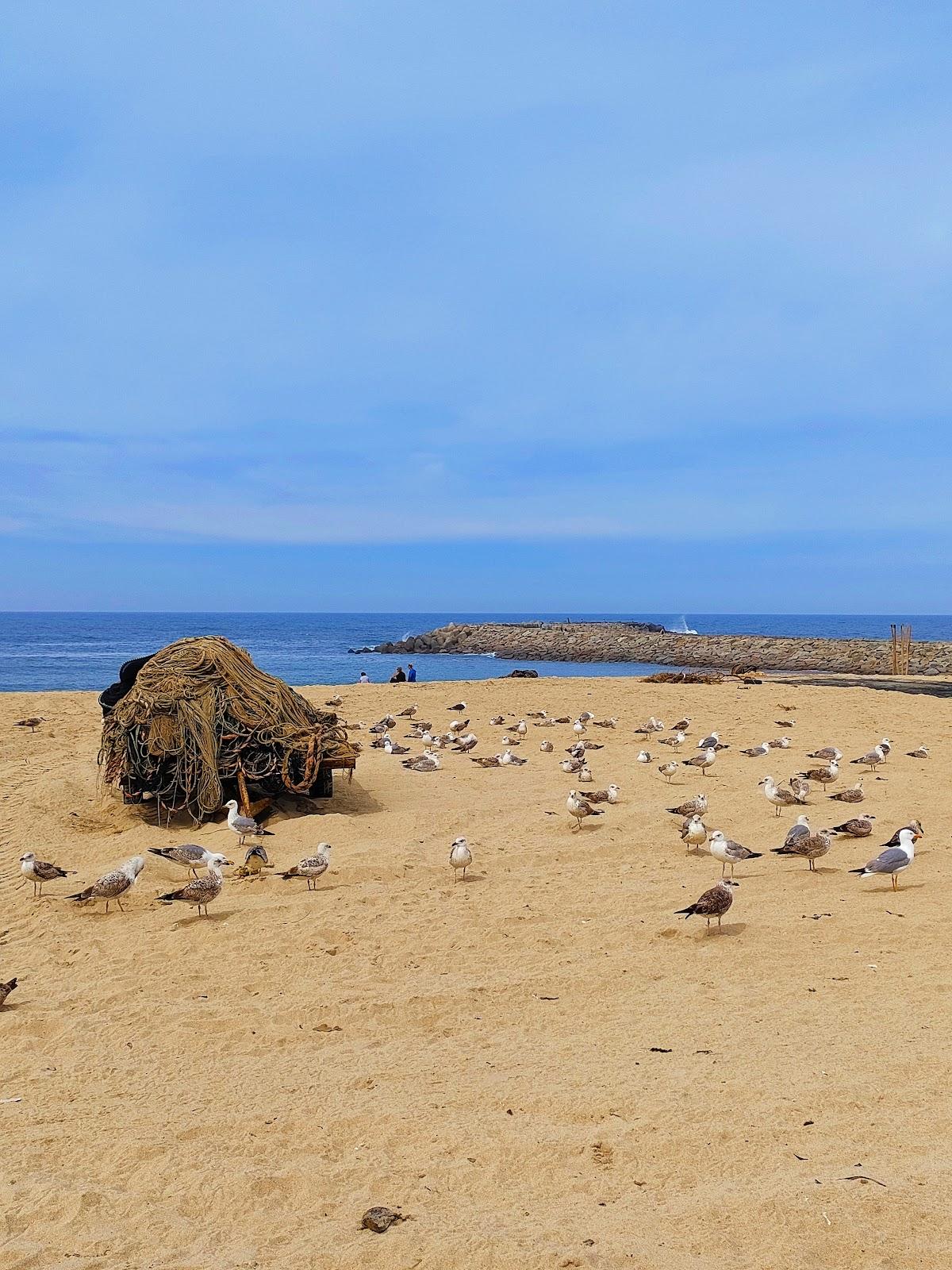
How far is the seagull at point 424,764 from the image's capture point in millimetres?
15844

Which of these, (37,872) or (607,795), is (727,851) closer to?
(607,795)

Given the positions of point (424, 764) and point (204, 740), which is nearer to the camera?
point (204, 740)

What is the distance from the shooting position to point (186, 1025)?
20.6ft

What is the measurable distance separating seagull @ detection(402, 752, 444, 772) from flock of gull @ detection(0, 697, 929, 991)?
2 cm

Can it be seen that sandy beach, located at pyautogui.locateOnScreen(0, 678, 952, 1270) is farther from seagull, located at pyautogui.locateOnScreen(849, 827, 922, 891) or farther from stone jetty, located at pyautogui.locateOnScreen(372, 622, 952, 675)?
stone jetty, located at pyautogui.locateOnScreen(372, 622, 952, 675)

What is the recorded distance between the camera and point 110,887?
29.0 ft

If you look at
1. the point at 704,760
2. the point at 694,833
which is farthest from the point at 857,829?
the point at 704,760

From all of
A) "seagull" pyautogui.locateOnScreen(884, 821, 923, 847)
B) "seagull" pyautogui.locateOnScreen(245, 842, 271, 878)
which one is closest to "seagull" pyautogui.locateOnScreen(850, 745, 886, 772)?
"seagull" pyautogui.locateOnScreen(884, 821, 923, 847)

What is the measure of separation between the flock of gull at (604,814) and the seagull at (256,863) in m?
0.01

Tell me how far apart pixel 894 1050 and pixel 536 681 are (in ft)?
82.7

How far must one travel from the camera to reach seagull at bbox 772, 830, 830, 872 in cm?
928

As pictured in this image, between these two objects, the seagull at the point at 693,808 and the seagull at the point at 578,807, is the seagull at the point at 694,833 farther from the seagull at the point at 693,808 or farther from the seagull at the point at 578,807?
the seagull at the point at 578,807

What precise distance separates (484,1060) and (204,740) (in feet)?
24.2

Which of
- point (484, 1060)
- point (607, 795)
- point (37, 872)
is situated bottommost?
point (484, 1060)
